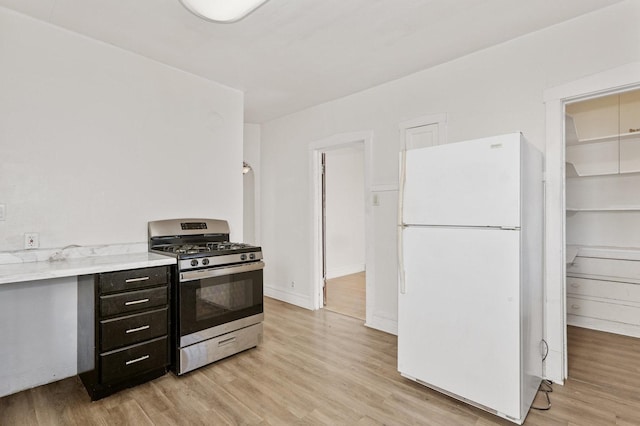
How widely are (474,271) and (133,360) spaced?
7.78 feet

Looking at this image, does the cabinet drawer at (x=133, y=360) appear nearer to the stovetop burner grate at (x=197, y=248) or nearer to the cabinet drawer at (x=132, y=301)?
the cabinet drawer at (x=132, y=301)

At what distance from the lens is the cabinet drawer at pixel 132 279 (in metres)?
2.20

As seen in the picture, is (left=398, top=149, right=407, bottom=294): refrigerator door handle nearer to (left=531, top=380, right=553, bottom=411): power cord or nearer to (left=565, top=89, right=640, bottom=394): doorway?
(left=531, top=380, right=553, bottom=411): power cord

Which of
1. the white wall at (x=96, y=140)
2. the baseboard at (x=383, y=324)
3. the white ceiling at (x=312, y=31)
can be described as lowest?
the baseboard at (x=383, y=324)

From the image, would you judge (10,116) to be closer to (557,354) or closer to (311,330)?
(311,330)

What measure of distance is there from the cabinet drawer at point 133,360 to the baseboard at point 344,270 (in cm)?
399

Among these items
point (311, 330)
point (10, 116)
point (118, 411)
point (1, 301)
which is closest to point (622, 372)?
point (311, 330)

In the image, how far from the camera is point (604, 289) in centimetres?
356

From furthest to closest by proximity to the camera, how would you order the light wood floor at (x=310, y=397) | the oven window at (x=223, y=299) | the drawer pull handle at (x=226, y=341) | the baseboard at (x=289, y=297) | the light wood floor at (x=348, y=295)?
the baseboard at (x=289, y=297) < the light wood floor at (x=348, y=295) < the drawer pull handle at (x=226, y=341) < the oven window at (x=223, y=299) < the light wood floor at (x=310, y=397)

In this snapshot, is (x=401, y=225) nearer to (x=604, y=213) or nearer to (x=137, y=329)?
(x=137, y=329)

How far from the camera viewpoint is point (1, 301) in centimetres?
225

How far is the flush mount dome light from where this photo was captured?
1554 mm

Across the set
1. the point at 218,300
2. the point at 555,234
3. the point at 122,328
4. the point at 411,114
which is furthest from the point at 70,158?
the point at 555,234

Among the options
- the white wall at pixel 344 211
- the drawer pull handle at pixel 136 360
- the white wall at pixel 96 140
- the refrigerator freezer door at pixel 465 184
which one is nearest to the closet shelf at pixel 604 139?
the refrigerator freezer door at pixel 465 184
